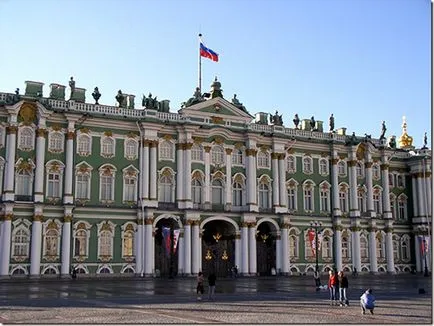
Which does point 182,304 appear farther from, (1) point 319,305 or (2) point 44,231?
(2) point 44,231

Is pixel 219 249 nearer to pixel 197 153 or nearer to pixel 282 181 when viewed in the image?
pixel 282 181

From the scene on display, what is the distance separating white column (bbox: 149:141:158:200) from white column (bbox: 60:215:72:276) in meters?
7.50

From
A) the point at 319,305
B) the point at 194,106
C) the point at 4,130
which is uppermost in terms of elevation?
the point at 194,106

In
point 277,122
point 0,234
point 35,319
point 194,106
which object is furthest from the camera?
point 277,122

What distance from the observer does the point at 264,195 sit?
6106 cm

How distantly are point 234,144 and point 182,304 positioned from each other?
108 ft

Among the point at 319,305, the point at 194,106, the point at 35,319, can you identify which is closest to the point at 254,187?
the point at 194,106

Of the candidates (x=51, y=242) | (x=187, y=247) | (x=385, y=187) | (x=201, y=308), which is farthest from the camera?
(x=385, y=187)

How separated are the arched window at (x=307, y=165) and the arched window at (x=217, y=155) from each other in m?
9.84

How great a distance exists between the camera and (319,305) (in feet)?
92.2

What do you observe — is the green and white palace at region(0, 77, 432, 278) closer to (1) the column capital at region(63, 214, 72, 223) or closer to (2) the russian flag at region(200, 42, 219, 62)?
(1) the column capital at region(63, 214, 72, 223)

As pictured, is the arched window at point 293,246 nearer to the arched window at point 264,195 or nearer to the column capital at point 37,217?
the arched window at point 264,195

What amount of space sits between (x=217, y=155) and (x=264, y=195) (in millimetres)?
6234

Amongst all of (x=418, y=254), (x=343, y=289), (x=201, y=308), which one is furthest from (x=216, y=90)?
(x=201, y=308)
